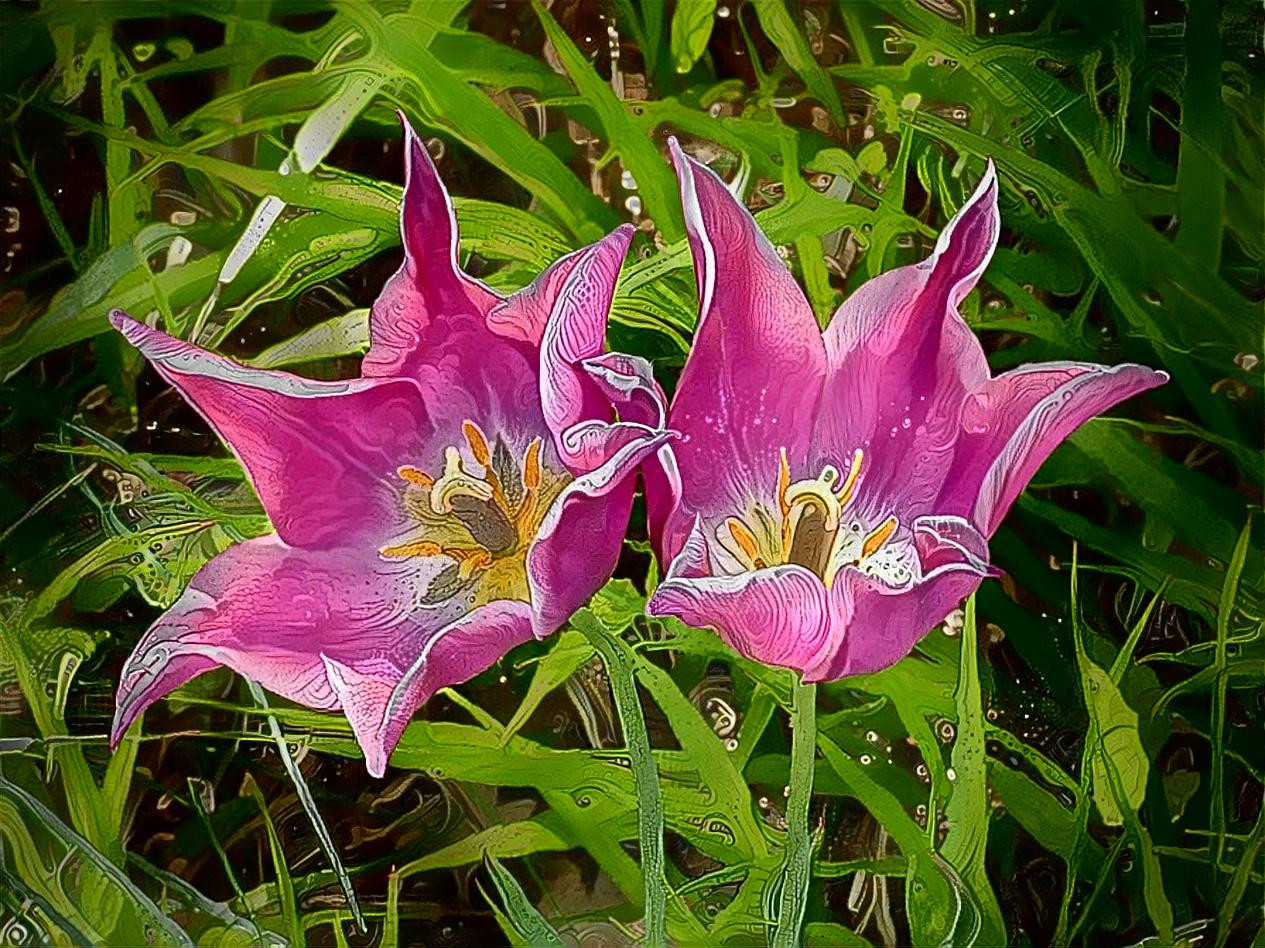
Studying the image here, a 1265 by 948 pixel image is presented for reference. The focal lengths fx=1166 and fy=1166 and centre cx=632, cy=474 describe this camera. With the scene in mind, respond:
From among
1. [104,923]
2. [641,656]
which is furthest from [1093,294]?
[104,923]

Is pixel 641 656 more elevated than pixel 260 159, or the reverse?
pixel 260 159

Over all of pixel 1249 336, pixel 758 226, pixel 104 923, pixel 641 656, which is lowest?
pixel 104 923

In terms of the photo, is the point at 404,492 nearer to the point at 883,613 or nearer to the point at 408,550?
the point at 408,550

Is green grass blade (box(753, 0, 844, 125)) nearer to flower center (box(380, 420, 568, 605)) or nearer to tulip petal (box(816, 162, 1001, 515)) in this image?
tulip petal (box(816, 162, 1001, 515))

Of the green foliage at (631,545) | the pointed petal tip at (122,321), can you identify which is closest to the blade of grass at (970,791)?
the green foliage at (631,545)

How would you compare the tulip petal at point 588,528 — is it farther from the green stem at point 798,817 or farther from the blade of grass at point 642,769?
the green stem at point 798,817

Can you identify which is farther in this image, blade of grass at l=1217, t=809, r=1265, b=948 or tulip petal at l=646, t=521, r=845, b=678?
blade of grass at l=1217, t=809, r=1265, b=948

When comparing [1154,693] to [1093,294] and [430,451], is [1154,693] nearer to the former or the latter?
[1093,294]

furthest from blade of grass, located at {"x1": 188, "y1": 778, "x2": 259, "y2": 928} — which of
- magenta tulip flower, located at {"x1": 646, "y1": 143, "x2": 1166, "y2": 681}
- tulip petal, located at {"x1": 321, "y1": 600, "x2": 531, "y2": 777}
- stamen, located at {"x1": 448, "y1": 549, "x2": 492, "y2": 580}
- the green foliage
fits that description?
magenta tulip flower, located at {"x1": 646, "y1": 143, "x2": 1166, "y2": 681}

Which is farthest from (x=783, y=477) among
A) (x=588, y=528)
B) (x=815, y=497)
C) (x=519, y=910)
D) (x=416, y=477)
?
(x=519, y=910)
